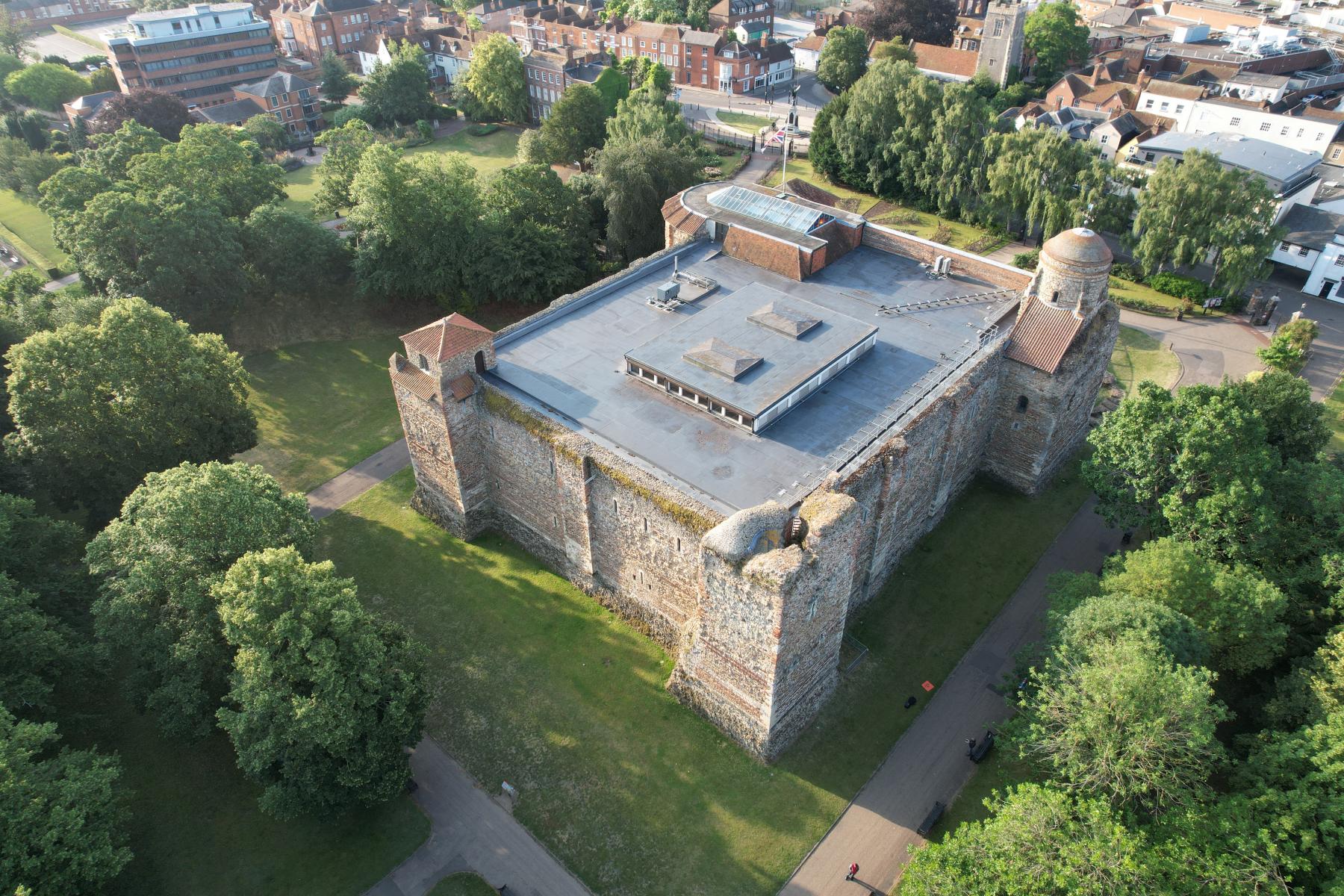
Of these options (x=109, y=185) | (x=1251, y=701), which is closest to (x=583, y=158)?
(x=109, y=185)

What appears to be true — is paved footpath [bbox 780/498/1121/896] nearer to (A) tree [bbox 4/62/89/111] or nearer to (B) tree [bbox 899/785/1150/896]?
(B) tree [bbox 899/785/1150/896]

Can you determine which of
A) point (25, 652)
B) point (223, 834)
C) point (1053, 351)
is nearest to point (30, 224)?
point (25, 652)

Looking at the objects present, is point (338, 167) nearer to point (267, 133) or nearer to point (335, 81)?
point (267, 133)

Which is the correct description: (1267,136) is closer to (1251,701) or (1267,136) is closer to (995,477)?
(995,477)

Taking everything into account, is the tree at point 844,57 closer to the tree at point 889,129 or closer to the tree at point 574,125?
the tree at point 889,129

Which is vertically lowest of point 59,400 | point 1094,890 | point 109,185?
point 1094,890

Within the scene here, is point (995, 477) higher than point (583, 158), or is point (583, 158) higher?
point (583, 158)
